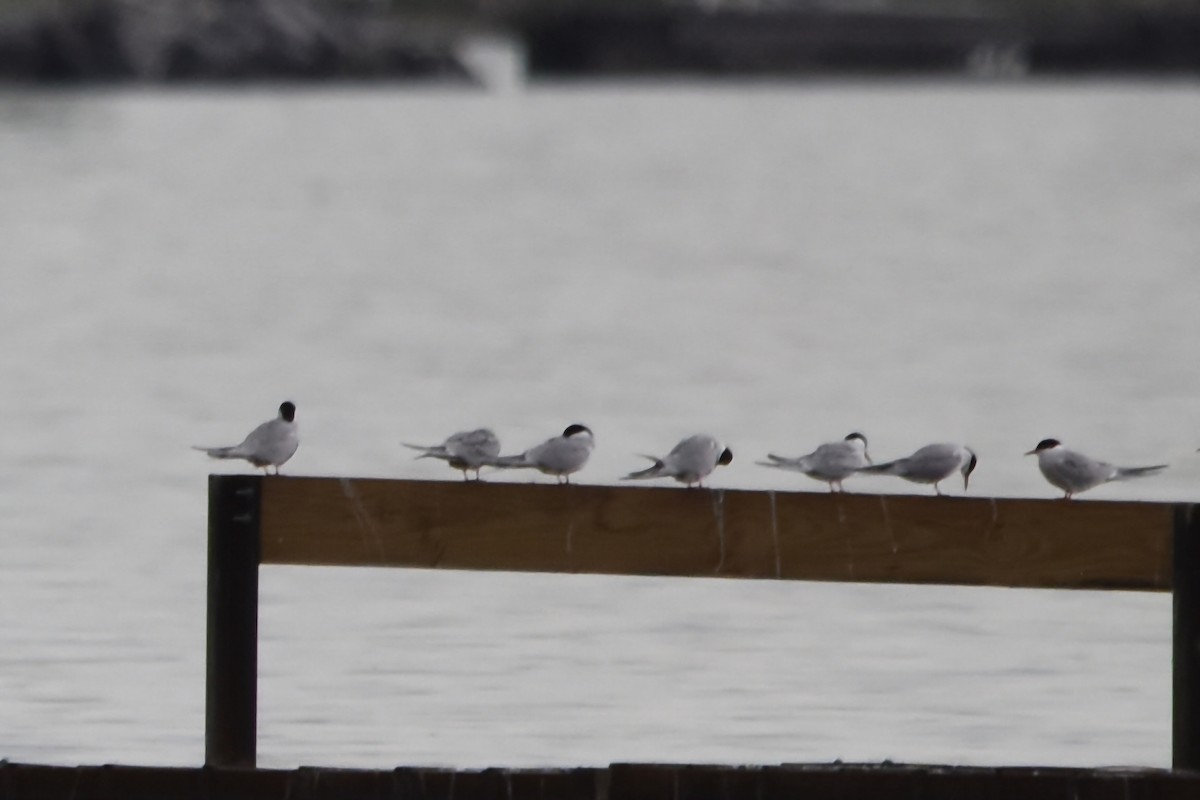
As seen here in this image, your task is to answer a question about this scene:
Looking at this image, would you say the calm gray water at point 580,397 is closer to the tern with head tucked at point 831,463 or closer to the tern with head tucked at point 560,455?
the tern with head tucked at point 831,463

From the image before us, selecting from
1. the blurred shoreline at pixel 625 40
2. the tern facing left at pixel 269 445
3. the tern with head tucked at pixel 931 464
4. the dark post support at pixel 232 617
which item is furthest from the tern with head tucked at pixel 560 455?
the blurred shoreline at pixel 625 40

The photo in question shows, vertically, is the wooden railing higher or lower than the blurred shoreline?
lower

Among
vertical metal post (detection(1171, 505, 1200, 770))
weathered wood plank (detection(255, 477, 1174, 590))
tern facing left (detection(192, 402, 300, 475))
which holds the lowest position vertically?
vertical metal post (detection(1171, 505, 1200, 770))

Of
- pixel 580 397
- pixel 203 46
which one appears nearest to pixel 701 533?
pixel 580 397

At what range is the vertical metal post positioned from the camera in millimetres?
6375

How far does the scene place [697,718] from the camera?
10.0m

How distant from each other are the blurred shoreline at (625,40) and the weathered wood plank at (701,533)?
90.1m

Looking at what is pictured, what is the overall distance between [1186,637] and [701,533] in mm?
1201

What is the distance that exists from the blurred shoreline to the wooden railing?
295ft

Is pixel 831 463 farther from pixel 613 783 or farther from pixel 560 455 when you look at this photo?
pixel 613 783

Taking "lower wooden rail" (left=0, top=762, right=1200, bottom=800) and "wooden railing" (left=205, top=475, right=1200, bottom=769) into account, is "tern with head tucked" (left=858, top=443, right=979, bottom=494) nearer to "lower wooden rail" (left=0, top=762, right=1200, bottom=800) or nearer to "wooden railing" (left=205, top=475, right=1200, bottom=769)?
"wooden railing" (left=205, top=475, right=1200, bottom=769)

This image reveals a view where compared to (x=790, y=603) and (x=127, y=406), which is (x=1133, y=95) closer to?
(x=127, y=406)

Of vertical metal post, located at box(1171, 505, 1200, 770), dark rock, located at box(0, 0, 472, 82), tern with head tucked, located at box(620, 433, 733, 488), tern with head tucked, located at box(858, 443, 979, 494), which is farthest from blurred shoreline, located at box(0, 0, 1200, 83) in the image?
vertical metal post, located at box(1171, 505, 1200, 770)

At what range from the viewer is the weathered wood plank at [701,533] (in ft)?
21.4
